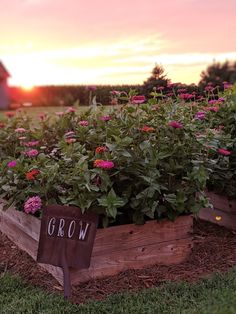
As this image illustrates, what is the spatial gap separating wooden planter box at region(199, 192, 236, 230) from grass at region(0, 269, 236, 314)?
3.74ft

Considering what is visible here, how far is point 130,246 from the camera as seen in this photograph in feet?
10.8

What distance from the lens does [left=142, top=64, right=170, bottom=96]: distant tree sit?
4.66 metres

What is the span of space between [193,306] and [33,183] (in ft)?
4.49

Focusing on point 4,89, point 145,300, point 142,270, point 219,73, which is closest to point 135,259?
point 142,270

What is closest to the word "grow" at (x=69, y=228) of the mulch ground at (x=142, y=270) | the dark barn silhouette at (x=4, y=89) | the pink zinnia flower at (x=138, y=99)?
the mulch ground at (x=142, y=270)

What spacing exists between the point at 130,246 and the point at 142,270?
0.19 m

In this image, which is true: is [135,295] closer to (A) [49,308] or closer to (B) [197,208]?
(A) [49,308]

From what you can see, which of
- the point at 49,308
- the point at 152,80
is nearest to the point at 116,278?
the point at 49,308

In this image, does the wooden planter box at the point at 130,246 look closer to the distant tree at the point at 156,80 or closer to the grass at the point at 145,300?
the grass at the point at 145,300

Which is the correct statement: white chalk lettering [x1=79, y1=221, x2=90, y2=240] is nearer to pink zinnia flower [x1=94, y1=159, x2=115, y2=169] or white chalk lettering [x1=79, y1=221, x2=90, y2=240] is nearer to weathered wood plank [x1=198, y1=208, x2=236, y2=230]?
pink zinnia flower [x1=94, y1=159, x2=115, y2=169]

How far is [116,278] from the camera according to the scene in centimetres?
322

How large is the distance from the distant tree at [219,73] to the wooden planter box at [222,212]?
1807 mm

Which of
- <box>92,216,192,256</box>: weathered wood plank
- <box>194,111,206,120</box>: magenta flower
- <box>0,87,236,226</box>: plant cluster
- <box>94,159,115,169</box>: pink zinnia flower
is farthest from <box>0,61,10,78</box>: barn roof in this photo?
<box>94,159,115,169</box>: pink zinnia flower

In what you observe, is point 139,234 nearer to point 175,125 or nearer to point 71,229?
point 71,229
